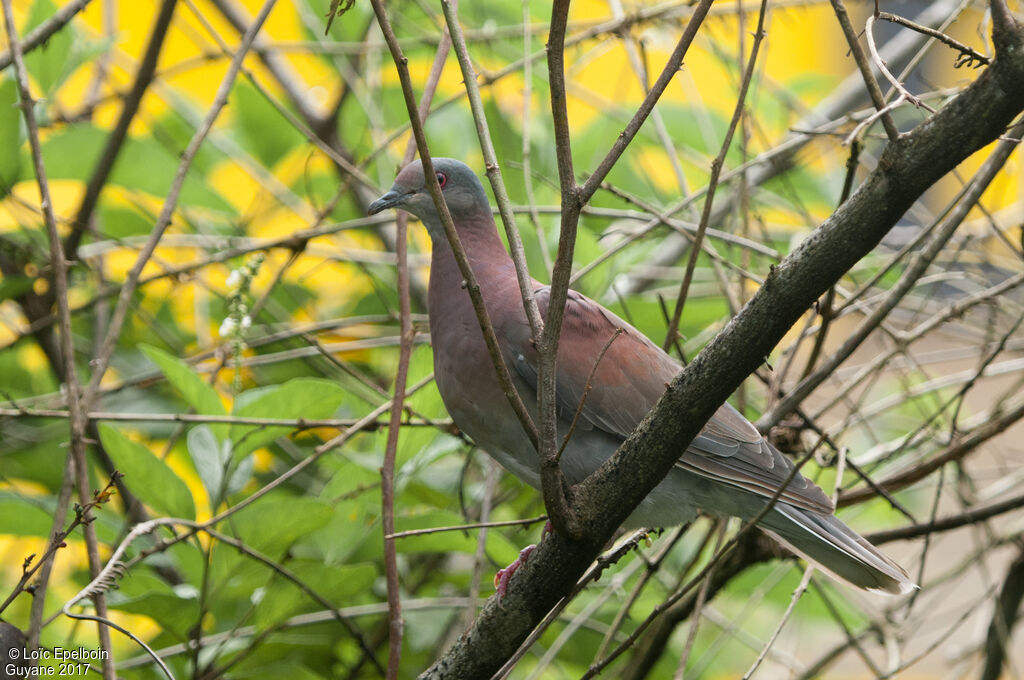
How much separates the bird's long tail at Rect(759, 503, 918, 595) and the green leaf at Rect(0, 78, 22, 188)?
87.0 inches

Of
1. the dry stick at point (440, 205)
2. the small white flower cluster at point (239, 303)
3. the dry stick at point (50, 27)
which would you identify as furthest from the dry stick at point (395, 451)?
the dry stick at point (50, 27)

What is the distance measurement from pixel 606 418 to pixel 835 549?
60cm

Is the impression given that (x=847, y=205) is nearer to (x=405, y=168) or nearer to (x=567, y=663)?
(x=405, y=168)

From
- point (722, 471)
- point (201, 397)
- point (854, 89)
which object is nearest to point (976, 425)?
point (722, 471)

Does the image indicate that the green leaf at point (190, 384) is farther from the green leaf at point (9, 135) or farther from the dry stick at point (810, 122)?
the dry stick at point (810, 122)

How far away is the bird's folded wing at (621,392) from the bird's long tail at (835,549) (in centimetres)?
7

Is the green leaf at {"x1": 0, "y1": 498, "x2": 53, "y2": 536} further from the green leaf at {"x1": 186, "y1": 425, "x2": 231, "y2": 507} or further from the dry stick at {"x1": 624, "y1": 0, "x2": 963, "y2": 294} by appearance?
the dry stick at {"x1": 624, "y1": 0, "x2": 963, "y2": 294}

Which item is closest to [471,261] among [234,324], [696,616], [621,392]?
[621,392]

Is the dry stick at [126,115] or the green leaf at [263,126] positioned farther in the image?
the green leaf at [263,126]

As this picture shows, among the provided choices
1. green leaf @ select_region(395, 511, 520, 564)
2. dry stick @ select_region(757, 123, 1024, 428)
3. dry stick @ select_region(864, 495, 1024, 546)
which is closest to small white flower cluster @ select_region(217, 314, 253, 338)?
green leaf @ select_region(395, 511, 520, 564)

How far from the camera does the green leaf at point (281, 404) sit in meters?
2.27

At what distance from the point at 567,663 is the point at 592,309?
3.85ft

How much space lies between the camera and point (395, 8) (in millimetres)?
3699

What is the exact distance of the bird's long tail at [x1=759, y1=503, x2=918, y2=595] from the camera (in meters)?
2.33
